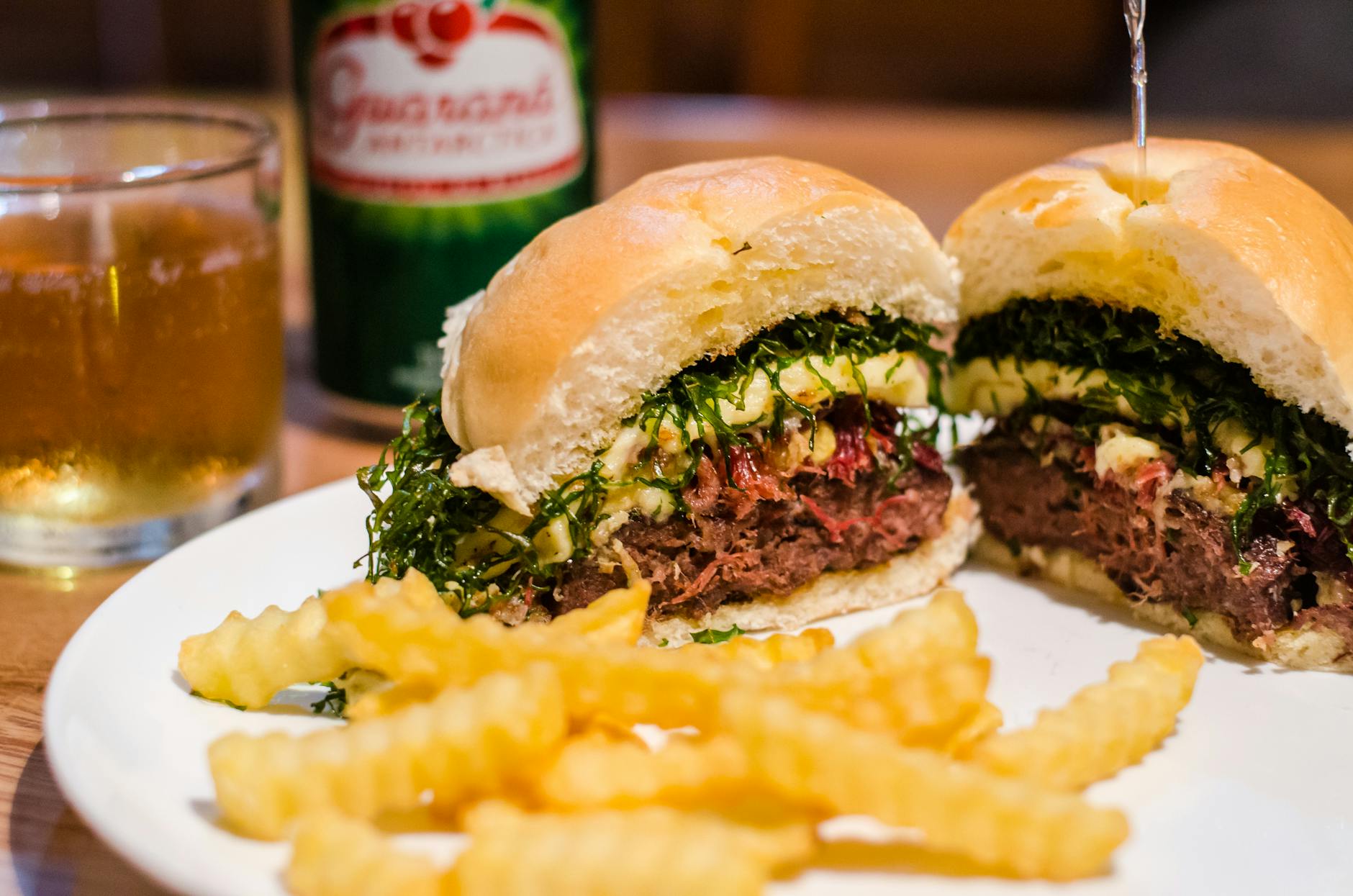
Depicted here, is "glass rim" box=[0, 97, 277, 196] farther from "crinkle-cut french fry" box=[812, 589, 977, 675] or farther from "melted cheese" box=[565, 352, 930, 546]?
"crinkle-cut french fry" box=[812, 589, 977, 675]

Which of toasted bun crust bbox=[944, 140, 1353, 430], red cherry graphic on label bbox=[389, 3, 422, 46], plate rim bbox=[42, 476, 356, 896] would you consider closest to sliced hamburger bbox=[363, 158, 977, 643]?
toasted bun crust bbox=[944, 140, 1353, 430]

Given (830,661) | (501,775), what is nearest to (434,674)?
(501,775)

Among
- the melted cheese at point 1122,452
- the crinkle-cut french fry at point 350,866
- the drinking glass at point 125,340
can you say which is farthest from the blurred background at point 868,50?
the crinkle-cut french fry at point 350,866

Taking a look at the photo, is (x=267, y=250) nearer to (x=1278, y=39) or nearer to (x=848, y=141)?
(x=848, y=141)

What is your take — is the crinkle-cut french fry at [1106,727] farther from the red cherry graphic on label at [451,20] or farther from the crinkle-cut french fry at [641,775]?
the red cherry graphic on label at [451,20]

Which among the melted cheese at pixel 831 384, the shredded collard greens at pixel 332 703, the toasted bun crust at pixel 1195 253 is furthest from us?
the melted cheese at pixel 831 384
